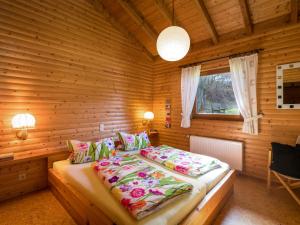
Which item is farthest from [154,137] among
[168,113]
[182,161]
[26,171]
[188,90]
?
[26,171]

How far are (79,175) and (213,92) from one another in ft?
10.0

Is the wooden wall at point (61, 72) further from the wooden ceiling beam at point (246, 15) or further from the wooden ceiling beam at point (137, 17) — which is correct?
the wooden ceiling beam at point (246, 15)

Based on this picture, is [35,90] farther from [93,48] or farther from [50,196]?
[50,196]

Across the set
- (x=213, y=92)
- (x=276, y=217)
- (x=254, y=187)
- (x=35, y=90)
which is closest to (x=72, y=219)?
(x=35, y=90)

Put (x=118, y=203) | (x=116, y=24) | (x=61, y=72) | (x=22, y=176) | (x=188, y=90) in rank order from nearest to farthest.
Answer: (x=118, y=203) → (x=22, y=176) → (x=61, y=72) → (x=116, y=24) → (x=188, y=90)

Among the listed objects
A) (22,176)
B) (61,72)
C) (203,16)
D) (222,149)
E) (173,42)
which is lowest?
(22,176)

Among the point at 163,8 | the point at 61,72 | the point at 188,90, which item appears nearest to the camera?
the point at 61,72

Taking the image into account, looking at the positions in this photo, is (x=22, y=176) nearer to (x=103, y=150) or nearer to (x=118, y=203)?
(x=103, y=150)

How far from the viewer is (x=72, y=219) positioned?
6.37 ft

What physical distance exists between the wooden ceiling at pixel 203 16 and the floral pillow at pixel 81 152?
2753 mm

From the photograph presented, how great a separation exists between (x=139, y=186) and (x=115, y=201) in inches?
9.7

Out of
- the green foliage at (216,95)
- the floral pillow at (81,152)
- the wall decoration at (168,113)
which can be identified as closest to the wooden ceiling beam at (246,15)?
the green foliage at (216,95)

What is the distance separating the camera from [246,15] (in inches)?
110

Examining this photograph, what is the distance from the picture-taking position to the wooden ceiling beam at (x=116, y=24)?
3.41 metres
